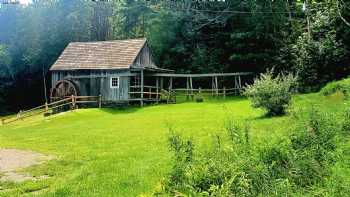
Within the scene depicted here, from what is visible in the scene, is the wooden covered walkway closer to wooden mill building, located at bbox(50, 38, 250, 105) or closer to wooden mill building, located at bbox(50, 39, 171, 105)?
wooden mill building, located at bbox(50, 38, 250, 105)

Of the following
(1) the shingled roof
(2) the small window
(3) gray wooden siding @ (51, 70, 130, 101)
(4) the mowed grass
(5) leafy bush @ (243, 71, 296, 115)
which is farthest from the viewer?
(1) the shingled roof

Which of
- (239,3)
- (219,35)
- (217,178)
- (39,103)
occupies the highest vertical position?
(239,3)

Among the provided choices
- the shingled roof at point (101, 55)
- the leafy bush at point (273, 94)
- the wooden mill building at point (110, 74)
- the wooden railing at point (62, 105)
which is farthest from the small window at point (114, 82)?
the leafy bush at point (273, 94)

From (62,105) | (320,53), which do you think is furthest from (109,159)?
(62,105)

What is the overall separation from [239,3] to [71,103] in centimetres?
2138

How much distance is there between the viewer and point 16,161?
1422 centimetres

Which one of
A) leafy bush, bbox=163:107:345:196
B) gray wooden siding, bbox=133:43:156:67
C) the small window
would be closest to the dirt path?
leafy bush, bbox=163:107:345:196

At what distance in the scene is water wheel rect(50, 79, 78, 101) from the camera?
137 feet

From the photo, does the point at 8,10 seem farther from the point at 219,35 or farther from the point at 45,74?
the point at 219,35

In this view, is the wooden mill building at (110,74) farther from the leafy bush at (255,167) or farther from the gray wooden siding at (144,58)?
the leafy bush at (255,167)

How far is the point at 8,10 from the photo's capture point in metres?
60.9

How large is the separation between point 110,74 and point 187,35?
14.1m

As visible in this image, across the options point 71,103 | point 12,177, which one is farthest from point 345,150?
point 71,103

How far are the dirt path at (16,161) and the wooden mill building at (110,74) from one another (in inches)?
953
